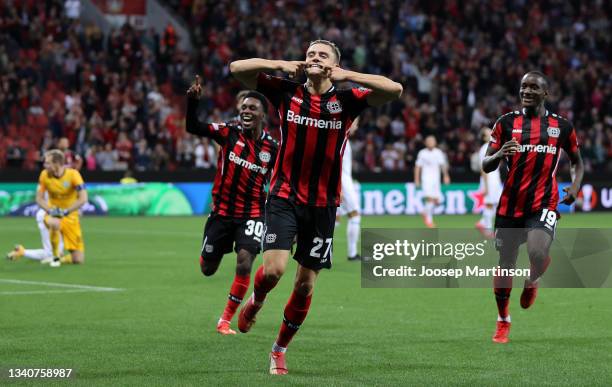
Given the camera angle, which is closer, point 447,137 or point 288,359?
point 288,359

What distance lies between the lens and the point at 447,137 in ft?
114

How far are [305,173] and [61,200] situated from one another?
10.4 m

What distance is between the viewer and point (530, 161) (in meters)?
9.71

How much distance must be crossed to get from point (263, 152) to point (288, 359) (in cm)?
294

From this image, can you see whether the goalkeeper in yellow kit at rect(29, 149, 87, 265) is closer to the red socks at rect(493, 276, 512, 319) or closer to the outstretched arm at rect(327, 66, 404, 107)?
the red socks at rect(493, 276, 512, 319)

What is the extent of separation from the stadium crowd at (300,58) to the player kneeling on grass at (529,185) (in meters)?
21.1

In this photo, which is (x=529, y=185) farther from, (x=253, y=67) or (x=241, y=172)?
(x=253, y=67)

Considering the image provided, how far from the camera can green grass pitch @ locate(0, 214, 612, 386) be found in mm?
7938

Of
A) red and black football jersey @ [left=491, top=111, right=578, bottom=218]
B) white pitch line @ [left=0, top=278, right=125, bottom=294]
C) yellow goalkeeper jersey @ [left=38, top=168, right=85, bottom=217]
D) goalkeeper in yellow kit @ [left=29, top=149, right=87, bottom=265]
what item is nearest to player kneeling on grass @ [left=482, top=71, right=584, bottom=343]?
red and black football jersey @ [left=491, top=111, right=578, bottom=218]

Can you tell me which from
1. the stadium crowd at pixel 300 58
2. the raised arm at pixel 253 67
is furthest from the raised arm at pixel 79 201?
the stadium crowd at pixel 300 58

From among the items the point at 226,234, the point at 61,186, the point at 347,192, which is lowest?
the point at 61,186

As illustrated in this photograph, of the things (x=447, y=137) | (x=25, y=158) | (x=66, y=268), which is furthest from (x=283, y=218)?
(x=447, y=137)

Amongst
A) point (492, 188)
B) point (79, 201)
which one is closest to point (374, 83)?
point (79, 201)

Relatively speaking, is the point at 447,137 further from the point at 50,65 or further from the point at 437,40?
the point at 50,65
